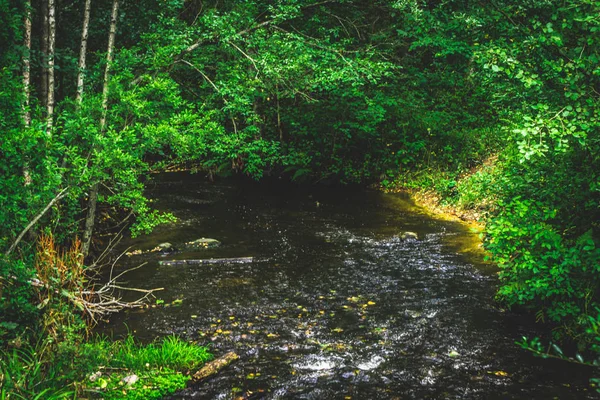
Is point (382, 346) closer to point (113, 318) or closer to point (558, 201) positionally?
point (558, 201)

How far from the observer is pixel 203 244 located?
13570mm

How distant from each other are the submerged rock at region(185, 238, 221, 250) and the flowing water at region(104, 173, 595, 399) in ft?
1.11

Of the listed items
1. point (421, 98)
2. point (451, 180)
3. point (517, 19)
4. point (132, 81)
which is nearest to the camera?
point (517, 19)

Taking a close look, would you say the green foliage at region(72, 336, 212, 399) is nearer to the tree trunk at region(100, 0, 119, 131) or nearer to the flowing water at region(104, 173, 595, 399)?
the flowing water at region(104, 173, 595, 399)

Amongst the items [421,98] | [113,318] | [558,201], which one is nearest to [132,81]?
[113,318]

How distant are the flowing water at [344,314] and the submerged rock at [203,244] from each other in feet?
→ 1.11

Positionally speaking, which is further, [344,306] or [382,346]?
[344,306]

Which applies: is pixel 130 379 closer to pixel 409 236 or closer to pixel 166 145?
pixel 166 145

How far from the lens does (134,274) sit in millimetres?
11445

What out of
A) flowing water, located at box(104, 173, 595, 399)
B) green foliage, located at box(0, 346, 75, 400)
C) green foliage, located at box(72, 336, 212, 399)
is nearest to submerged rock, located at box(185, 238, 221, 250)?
flowing water, located at box(104, 173, 595, 399)

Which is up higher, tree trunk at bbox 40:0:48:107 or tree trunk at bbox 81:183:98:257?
tree trunk at bbox 40:0:48:107

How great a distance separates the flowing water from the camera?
7020 millimetres

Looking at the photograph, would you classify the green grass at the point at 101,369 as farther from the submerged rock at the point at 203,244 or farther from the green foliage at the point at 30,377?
the submerged rock at the point at 203,244

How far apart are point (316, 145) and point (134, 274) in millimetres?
12614
